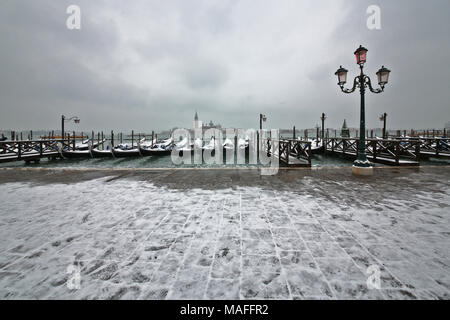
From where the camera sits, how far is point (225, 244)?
2578 millimetres

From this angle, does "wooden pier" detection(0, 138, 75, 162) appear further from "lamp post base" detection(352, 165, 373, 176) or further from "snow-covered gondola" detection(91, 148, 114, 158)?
"lamp post base" detection(352, 165, 373, 176)

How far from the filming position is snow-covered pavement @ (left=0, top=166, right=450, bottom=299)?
1.84m

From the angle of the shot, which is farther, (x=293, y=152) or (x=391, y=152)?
(x=293, y=152)

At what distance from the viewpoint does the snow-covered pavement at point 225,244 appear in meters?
1.84

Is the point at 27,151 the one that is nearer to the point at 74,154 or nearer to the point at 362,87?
the point at 74,154

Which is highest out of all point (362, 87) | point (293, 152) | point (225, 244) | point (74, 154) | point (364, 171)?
point (362, 87)

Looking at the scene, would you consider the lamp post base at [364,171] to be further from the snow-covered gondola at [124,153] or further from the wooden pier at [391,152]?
the snow-covered gondola at [124,153]

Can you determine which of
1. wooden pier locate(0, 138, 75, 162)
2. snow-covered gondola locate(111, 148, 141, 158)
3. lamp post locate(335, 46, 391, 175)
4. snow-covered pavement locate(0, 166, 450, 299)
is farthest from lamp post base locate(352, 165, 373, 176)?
wooden pier locate(0, 138, 75, 162)

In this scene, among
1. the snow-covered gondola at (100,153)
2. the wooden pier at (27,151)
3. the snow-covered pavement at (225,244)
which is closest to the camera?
the snow-covered pavement at (225,244)

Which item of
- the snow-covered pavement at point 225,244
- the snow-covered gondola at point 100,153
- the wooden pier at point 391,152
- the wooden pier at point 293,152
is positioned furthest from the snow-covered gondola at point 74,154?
the wooden pier at point 391,152

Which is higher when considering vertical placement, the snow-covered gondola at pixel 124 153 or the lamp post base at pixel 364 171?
the snow-covered gondola at pixel 124 153

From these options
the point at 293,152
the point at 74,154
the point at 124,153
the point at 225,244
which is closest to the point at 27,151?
the point at 74,154
